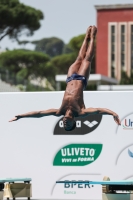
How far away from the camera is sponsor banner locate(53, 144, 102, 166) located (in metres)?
19.7

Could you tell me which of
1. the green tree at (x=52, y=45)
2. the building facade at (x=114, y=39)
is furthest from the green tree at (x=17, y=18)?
the green tree at (x=52, y=45)

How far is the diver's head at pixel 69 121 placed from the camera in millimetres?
19772

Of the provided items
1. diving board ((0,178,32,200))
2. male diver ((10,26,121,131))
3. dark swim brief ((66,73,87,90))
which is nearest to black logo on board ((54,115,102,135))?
male diver ((10,26,121,131))

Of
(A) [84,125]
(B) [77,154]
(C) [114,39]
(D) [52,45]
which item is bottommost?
(B) [77,154]

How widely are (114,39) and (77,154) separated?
177 feet

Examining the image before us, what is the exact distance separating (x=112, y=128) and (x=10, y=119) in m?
3.07

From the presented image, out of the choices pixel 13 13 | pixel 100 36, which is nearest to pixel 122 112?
pixel 13 13

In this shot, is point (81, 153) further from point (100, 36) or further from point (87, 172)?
point (100, 36)

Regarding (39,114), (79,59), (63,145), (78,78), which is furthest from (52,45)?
(63,145)

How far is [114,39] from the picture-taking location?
73125 millimetres

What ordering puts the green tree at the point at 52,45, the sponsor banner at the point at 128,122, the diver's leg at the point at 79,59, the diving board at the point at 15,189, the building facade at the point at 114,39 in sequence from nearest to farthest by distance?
the diving board at the point at 15,189 < the sponsor banner at the point at 128,122 < the diver's leg at the point at 79,59 < the building facade at the point at 114,39 < the green tree at the point at 52,45

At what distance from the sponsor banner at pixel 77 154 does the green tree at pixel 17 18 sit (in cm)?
3739

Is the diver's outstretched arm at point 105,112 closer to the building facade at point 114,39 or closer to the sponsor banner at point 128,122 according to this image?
the sponsor banner at point 128,122

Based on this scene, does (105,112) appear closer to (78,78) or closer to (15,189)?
(78,78)
